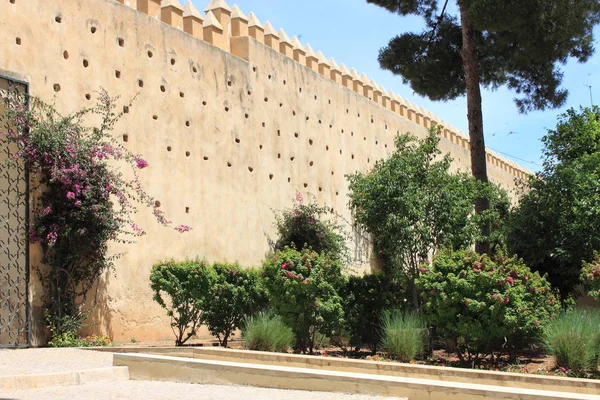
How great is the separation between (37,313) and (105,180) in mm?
2256

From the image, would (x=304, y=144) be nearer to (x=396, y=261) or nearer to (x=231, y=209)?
(x=231, y=209)

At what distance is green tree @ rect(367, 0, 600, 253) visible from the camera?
13.7m

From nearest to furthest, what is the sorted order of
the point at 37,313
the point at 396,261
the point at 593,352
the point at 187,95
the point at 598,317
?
the point at 593,352 < the point at 598,317 < the point at 37,313 < the point at 396,261 < the point at 187,95

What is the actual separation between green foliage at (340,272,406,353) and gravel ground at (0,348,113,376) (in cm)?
397

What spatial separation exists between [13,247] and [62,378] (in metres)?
3.99

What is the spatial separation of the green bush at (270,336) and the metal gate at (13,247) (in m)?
3.29

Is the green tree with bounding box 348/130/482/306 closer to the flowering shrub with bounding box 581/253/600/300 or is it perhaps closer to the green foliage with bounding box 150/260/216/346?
the flowering shrub with bounding box 581/253/600/300

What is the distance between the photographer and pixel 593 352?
8852mm

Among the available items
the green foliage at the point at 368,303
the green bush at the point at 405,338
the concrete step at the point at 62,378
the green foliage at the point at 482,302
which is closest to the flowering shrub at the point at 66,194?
the concrete step at the point at 62,378

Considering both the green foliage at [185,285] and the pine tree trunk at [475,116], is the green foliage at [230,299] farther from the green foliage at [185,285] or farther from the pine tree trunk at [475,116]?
the pine tree trunk at [475,116]

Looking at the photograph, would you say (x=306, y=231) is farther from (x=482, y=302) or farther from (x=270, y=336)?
(x=482, y=302)

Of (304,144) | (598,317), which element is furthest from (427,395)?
(304,144)

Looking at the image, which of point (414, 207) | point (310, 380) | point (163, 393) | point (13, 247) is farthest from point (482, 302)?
point (13, 247)

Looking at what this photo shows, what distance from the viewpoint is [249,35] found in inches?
658
